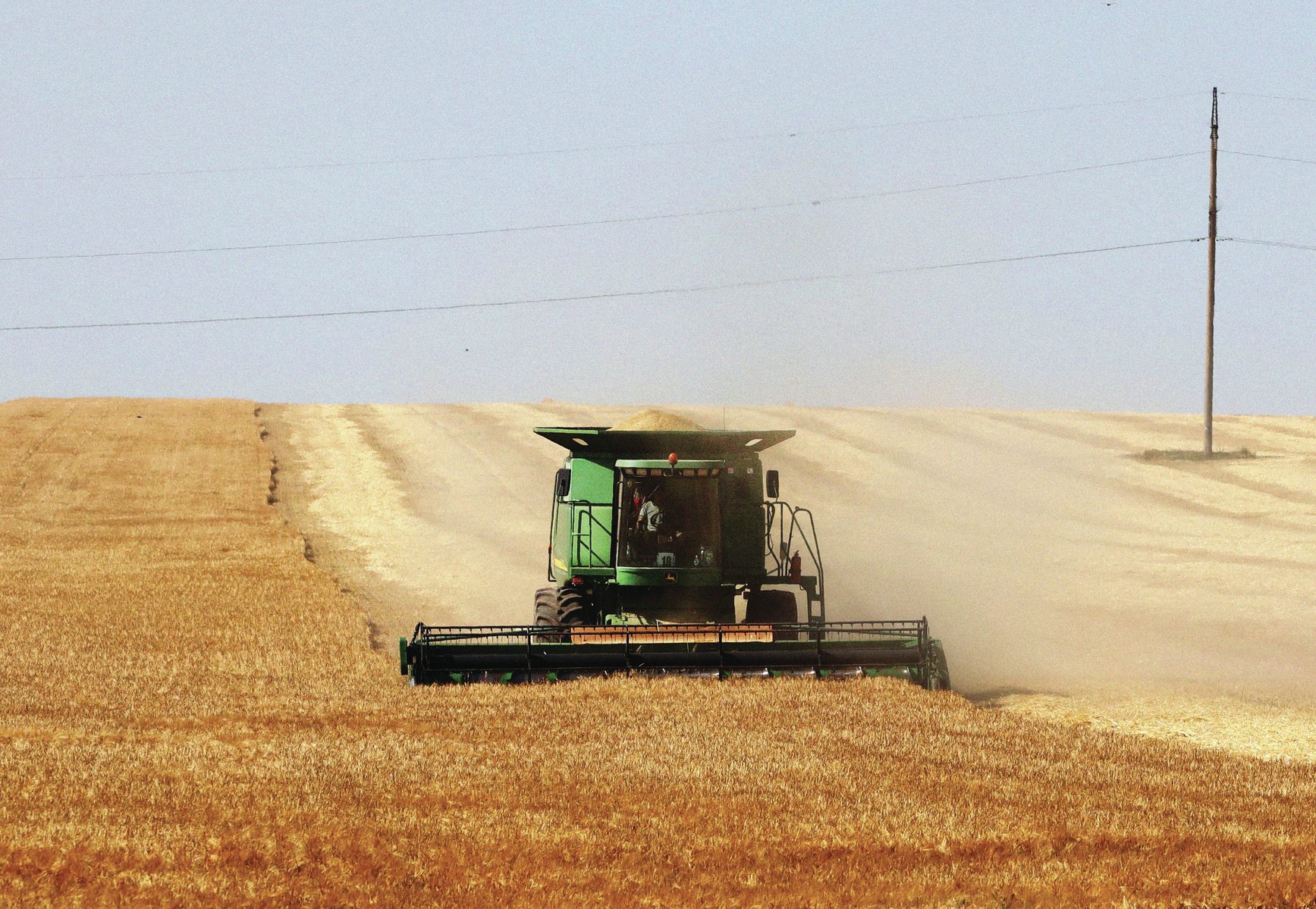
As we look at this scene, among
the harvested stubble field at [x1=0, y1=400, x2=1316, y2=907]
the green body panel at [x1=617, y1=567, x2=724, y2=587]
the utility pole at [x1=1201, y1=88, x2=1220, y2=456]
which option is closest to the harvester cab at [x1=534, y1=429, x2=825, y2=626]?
the green body panel at [x1=617, y1=567, x2=724, y2=587]

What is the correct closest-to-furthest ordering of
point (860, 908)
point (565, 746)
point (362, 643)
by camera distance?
point (860, 908) < point (565, 746) < point (362, 643)

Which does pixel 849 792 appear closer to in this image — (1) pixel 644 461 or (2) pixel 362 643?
(1) pixel 644 461

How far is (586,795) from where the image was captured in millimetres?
10781

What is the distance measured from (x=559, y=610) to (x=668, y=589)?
4.45ft

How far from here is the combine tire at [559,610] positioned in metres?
17.7

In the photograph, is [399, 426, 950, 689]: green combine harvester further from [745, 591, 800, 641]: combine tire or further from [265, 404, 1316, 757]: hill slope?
[265, 404, 1316, 757]: hill slope

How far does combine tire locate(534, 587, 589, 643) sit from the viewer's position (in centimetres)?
1769

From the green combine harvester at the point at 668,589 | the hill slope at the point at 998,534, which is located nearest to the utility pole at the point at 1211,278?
the hill slope at the point at 998,534

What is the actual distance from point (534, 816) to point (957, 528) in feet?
85.1

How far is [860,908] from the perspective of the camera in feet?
27.3

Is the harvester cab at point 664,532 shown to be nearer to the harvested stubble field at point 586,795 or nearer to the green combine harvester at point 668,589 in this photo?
the green combine harvester at point 668,589

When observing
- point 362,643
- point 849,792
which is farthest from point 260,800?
point 362,643

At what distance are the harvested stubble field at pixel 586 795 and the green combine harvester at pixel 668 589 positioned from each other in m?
0.51

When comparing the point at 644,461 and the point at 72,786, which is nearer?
the point at 72,786
